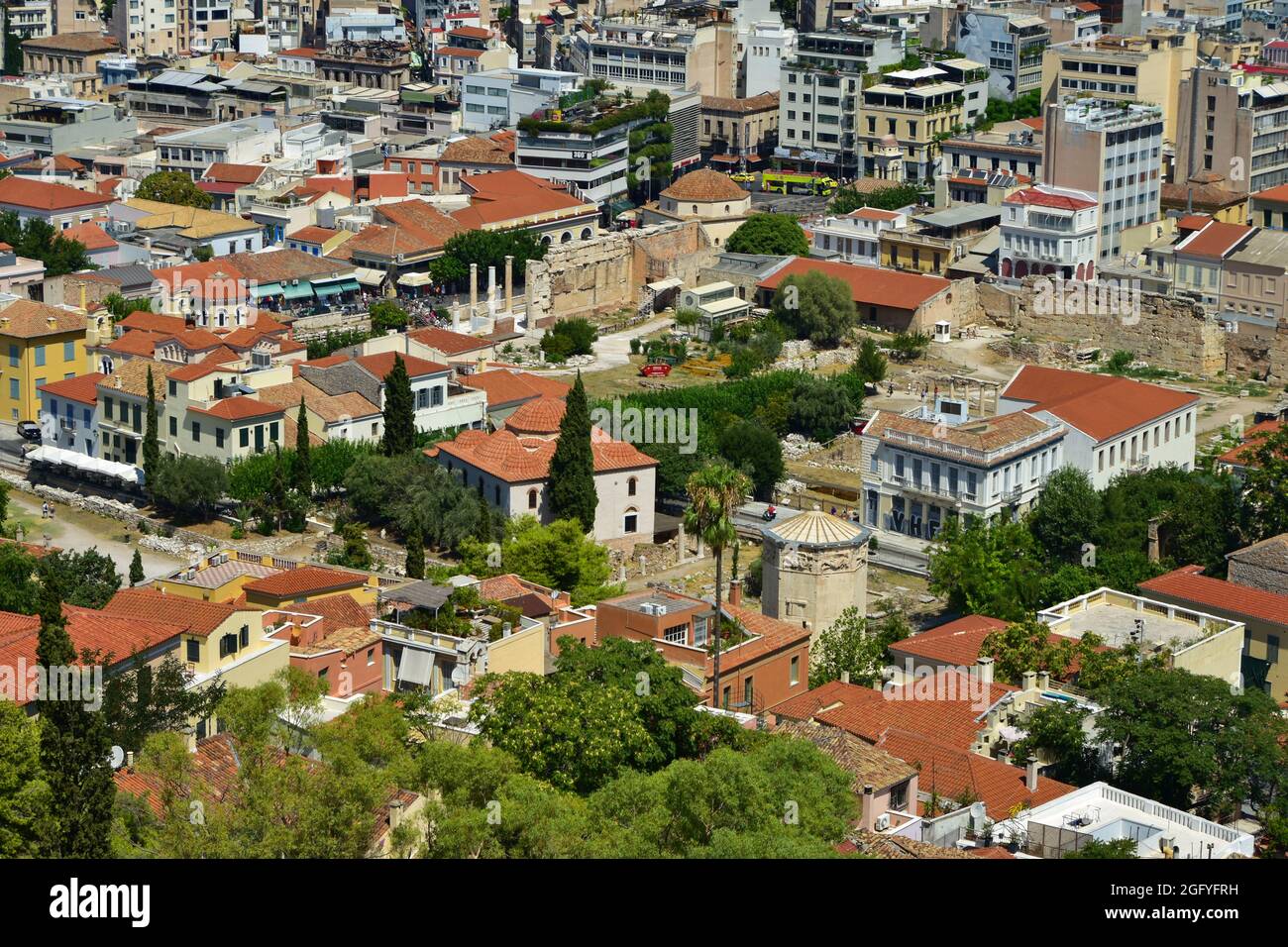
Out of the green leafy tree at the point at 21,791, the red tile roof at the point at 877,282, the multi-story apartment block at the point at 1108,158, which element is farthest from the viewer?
the multi-story apartment block at the point at 1108,158

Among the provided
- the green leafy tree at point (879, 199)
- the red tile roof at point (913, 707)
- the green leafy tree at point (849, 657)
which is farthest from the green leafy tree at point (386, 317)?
the red tile roof at point (913, 707)

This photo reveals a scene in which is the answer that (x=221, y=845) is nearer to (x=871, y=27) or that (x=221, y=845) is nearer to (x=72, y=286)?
(x=72, y=286)

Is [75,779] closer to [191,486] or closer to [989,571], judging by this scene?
[989,571]

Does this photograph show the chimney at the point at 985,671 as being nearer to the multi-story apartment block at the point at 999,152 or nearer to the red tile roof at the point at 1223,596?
the red tile roof at the point at 1223,596

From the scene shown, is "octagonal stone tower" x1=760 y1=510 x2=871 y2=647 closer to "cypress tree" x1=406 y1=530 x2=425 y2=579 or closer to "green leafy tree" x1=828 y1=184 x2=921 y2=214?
"cypress tree" x1=406 y1=530 x2=425 y2=579

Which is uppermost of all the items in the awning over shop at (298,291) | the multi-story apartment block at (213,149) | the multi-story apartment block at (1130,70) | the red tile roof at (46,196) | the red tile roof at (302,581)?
the multi-story apartment block at (1130,70)
